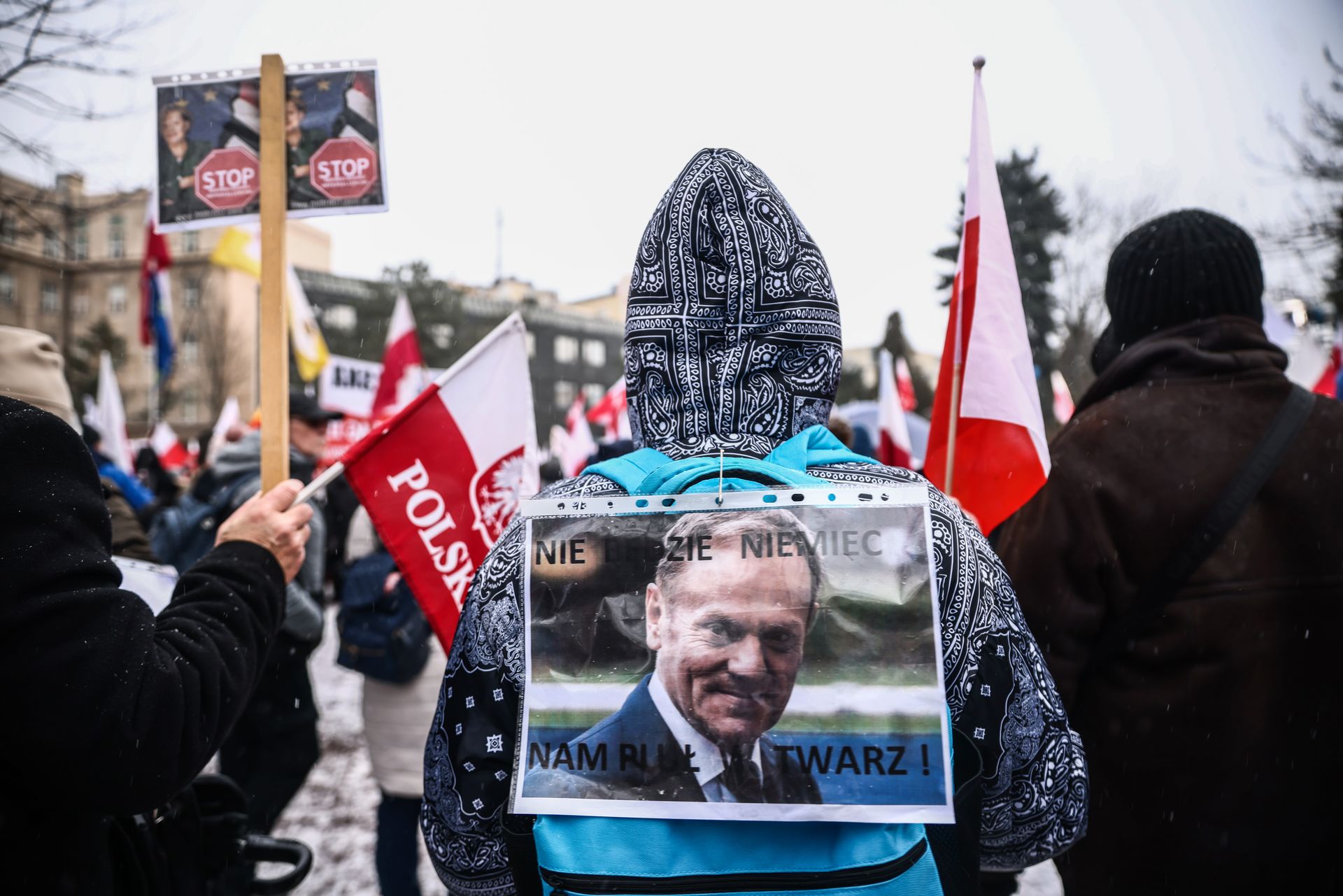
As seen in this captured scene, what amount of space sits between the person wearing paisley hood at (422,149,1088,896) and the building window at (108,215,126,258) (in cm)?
5983

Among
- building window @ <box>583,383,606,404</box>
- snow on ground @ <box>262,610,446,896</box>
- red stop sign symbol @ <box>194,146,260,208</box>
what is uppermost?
red stop sign symbol @ <box>194,146,260,208</box>

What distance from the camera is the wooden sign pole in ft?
7.69

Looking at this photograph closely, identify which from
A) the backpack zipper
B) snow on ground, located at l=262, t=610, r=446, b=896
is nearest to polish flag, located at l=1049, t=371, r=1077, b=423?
snow on ground, located at l=262, t=610, r=446, b=896

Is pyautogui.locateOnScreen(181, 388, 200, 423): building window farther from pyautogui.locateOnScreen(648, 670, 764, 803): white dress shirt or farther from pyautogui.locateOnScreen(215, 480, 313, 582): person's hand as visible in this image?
pyautogui.locateOnScreen(648, 670, 764, 803): white dress shirt

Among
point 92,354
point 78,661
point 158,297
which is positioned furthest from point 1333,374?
point 92,354

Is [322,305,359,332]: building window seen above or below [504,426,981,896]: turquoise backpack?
above

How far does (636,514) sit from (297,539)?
104 cm

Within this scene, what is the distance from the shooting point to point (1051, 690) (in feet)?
4.71

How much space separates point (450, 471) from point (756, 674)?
5.52 feet

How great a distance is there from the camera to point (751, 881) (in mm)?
1209

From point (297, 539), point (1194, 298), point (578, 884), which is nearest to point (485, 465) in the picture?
point (297, 539)

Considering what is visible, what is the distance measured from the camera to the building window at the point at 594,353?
56.2 m

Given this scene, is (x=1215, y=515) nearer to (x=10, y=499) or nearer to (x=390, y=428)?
(x=390, y=428)

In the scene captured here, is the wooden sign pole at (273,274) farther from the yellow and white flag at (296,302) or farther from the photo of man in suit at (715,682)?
the yellow and white flag at (296,302)
